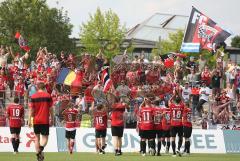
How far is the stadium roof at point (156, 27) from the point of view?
123062mm

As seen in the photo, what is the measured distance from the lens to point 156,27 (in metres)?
126

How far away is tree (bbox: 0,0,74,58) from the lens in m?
73.5

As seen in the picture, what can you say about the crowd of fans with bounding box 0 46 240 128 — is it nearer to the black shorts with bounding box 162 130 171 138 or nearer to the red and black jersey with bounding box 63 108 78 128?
the red and black jersey with bounding box 63 108 78 128

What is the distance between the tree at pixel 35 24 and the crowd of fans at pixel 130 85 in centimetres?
2698

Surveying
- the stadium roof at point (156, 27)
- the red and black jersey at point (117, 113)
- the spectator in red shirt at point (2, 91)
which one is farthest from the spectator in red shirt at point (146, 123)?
the stadium roof at point (156, 27)

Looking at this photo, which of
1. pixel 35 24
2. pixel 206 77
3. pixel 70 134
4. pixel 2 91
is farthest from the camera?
pixel 35 24

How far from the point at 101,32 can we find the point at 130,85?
41.5m

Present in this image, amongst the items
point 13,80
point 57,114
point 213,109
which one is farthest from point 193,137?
point 13,80

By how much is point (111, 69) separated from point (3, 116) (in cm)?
944

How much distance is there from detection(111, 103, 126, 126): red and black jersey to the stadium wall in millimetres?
4882

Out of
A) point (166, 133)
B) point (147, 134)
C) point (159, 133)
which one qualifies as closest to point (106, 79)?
point (166, 133)

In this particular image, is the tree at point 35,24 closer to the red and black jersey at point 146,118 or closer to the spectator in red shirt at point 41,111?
the red and black jersey at point 146,118

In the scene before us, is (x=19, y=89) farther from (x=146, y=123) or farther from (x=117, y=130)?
(x=146, y=123)

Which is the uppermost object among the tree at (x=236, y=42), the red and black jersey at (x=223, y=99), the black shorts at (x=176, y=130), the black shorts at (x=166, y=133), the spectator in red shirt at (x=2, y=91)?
the tree at (x=236, y=42)
